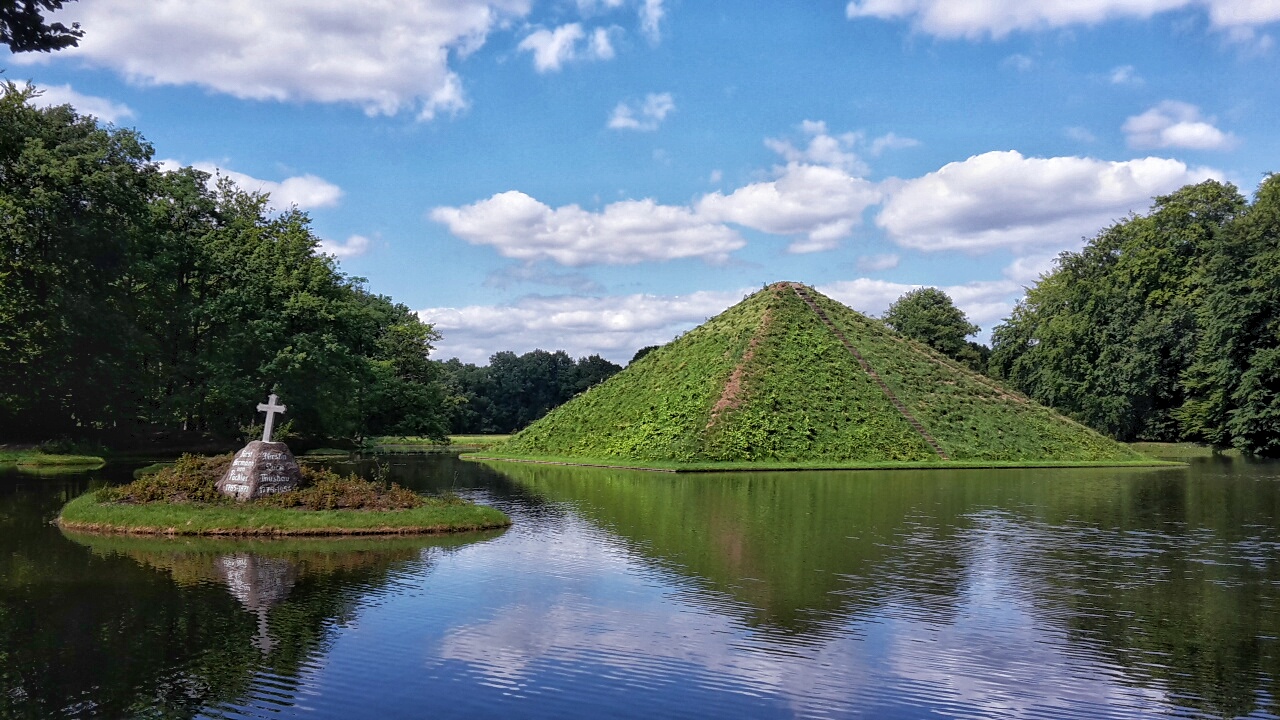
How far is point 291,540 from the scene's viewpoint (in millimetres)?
23562

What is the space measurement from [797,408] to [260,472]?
46.2 metres

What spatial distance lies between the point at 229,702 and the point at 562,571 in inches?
372

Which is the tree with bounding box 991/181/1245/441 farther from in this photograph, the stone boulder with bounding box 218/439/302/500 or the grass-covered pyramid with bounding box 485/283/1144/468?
the stone boulder with bounding box 218/439/302/500

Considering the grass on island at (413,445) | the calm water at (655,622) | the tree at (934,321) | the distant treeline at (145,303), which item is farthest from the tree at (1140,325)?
the distant treeline at (145,303)

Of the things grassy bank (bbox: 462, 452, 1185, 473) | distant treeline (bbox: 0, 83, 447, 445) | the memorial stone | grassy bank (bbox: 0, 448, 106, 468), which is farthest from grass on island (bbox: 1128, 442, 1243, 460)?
grassy bank (bbox: 0, 448, 106, 468)

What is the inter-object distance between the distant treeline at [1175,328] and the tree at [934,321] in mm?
11119

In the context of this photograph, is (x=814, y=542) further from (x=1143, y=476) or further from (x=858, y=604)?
(x=1143, y=476)

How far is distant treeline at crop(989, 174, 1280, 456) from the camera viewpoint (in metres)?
77.0

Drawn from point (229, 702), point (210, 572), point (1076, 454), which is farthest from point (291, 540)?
point (1076, 454)

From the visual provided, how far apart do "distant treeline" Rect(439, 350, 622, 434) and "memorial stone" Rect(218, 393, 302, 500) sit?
108 m

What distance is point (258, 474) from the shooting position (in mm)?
25969

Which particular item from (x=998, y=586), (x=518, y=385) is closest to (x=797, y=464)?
(x=998, y=586)

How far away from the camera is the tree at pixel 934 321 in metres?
118

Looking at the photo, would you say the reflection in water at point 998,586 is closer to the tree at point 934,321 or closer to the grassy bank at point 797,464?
the grassy bank at point 797,464
